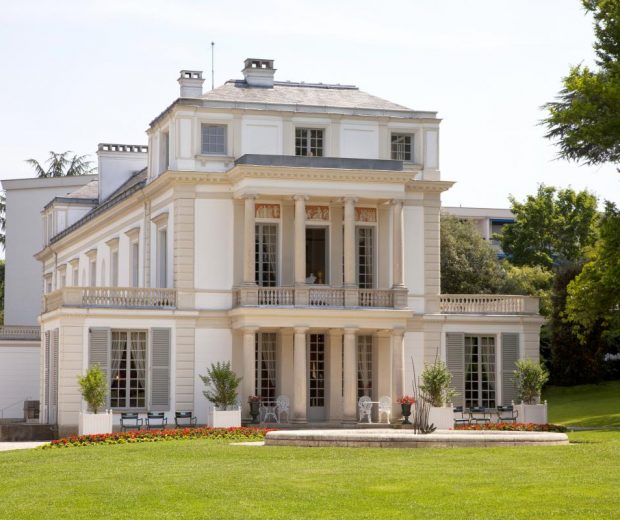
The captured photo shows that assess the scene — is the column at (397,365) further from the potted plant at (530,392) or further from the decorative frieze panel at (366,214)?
the decorative frieze panel at (366,214)

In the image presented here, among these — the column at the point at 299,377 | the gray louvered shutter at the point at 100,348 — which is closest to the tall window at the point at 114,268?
the gray louvered shutter at the point at 100,348

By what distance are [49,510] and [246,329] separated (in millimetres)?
26752

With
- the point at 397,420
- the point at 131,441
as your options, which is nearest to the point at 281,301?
the point at 397,420

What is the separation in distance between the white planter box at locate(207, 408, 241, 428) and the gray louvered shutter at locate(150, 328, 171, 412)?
3.45 metres

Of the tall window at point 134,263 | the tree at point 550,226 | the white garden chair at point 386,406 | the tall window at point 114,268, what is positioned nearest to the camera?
the white garden chair at point 386,406

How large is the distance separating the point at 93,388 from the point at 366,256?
12.0 metres

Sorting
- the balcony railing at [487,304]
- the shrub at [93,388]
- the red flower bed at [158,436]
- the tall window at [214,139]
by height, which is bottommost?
the red flower bed at [158,436]

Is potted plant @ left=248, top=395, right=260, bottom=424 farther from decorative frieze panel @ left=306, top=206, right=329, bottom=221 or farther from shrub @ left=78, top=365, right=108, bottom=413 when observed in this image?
decorative frieze panel @ left=306, top=206, right=329, bottom=221

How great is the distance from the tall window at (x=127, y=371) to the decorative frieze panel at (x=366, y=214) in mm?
8745

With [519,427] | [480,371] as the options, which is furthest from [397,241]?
[519,427]

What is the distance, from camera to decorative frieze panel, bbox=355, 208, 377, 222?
5116 cm

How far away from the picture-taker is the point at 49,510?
71.1 ft

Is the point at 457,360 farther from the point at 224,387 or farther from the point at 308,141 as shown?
the point at 224,387

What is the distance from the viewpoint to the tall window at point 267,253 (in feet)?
165
